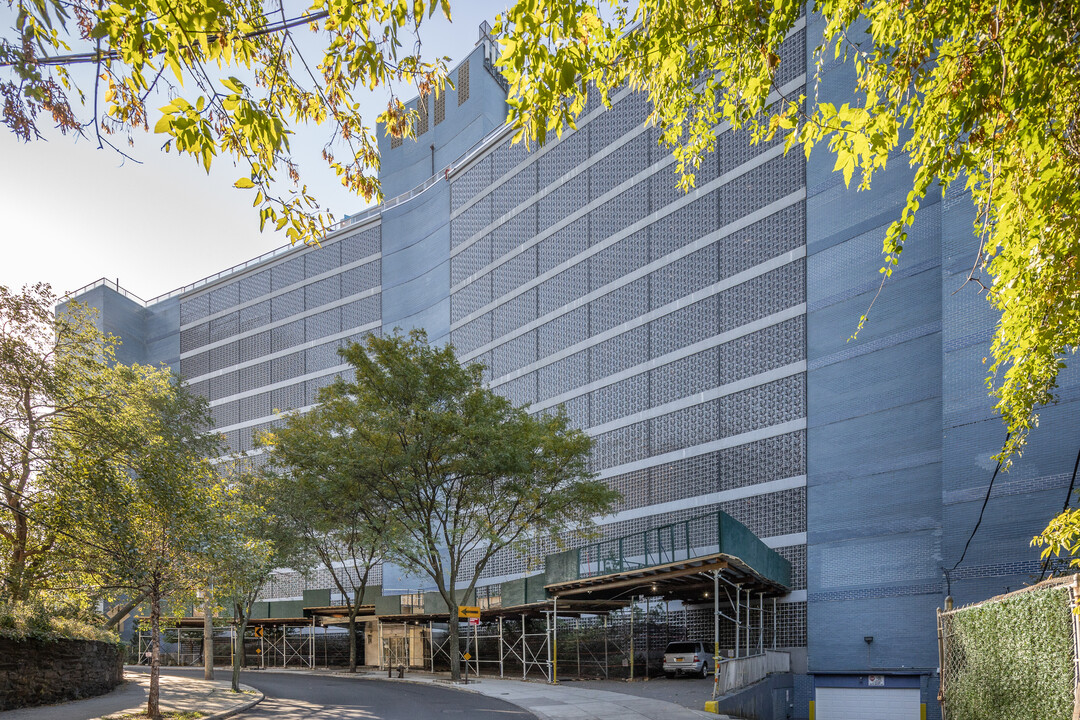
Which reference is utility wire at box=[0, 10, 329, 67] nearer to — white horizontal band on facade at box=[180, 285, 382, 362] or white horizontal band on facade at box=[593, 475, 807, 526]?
white horizontal band on facade at box=[593, 475, 807, 526]

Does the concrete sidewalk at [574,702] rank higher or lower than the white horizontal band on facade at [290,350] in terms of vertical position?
lower

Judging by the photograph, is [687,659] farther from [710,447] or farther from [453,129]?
[453,129]

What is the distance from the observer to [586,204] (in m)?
42.2

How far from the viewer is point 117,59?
19.8 ft

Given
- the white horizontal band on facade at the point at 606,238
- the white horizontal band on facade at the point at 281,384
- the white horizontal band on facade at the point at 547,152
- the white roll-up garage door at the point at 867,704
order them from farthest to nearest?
1. the white horizontal band on facade at the point at 281,384
2. the white horizontal band on facade at the point at 547,152
3. the white horizontal band on facade at the point at 606,238
4. the white roll-up garage door at the point at 867,704

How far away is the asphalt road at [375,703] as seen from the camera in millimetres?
19781

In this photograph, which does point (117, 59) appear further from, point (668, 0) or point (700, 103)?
point (700, 103)

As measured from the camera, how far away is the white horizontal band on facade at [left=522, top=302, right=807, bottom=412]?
107 ft

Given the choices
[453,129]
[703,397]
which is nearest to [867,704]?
[703,397]

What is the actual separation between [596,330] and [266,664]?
2962cm

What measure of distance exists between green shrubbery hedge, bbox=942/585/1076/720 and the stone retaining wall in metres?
19.0

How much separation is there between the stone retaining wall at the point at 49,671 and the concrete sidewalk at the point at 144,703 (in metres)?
0.33

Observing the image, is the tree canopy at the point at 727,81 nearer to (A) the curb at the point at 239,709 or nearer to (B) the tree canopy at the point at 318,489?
(A) the curb at the point at 239,709

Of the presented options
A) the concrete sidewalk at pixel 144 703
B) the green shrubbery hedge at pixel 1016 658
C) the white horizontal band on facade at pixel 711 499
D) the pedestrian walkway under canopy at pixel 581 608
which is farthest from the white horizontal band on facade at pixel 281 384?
the green shrubbery hedge at pixel 1016 658
